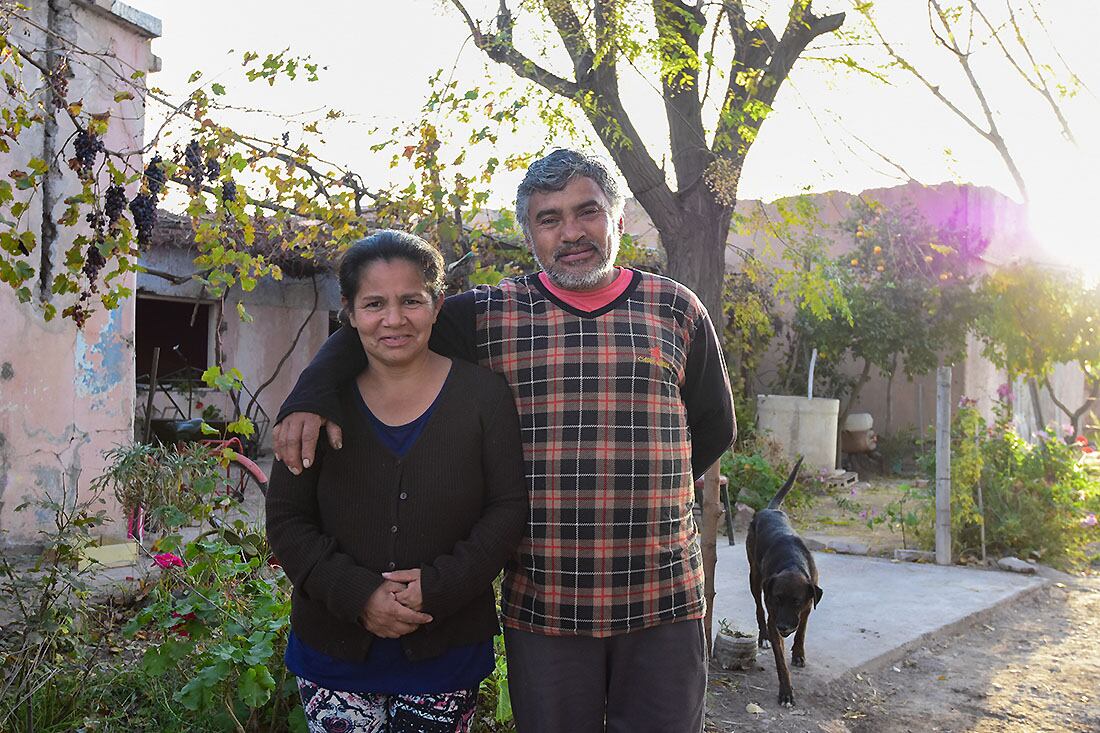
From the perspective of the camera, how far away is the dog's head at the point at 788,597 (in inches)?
179

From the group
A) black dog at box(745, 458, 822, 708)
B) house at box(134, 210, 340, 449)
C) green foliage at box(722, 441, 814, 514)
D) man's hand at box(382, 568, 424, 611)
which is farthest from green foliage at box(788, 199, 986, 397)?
man's hand at box(382, 568, 424, 611)

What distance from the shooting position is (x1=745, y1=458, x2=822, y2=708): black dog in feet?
14.8

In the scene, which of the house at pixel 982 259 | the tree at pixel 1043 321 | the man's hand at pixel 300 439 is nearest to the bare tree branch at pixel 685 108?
the man's hand at pixel 300 439

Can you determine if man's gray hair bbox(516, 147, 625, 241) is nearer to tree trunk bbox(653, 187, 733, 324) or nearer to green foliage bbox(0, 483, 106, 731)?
green foliage bbox(0, 483, 106, 731)

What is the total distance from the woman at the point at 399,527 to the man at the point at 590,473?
0.40 ft

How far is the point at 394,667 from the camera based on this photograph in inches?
80.0

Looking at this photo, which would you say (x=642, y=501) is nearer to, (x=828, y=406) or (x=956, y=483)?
(x=956, y=483)

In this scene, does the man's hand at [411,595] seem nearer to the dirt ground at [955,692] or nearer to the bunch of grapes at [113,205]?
the bunch of grapes at [113,205]

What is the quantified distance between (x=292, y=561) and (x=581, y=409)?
0.71 metres

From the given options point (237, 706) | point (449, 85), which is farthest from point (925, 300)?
point (237, 706)

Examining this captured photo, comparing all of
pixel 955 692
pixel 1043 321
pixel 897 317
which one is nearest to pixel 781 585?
pixel 955 692

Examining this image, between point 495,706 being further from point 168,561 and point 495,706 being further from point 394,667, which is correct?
point 394,667

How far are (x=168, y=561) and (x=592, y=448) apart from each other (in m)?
1.77

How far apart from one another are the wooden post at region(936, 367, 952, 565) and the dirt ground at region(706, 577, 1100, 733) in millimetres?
1570
